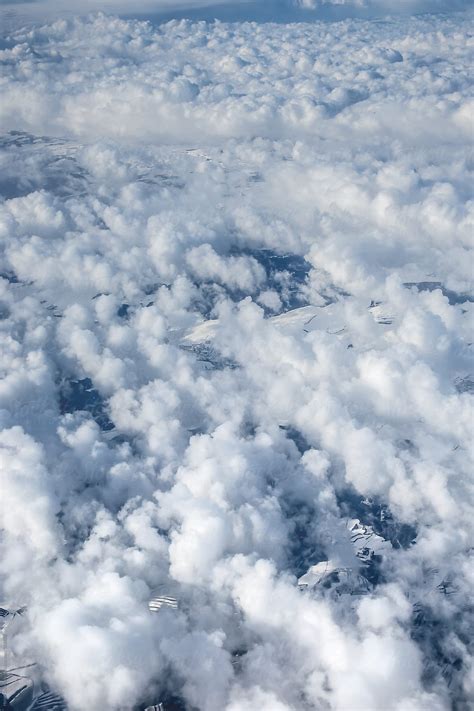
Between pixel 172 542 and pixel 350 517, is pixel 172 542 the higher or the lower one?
the higher one

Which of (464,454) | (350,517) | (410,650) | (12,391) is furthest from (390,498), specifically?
(12,391)

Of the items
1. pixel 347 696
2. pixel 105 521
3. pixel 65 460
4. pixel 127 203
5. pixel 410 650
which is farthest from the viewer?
pixel 127 203

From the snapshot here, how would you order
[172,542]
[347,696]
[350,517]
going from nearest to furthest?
[347,696], [172,542], [350,517]

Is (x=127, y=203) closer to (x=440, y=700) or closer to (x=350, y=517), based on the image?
(x=350, y=517)

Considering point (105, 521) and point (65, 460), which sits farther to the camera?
point (65, 460)

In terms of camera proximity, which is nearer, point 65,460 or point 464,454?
point 65,460

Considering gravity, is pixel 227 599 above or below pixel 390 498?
above

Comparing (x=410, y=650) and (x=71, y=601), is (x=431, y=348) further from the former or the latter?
(x=71, y=601)

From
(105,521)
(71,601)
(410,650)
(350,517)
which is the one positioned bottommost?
(350,517)

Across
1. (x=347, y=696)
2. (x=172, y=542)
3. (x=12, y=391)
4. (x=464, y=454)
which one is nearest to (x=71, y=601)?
(x=172, y=542)
